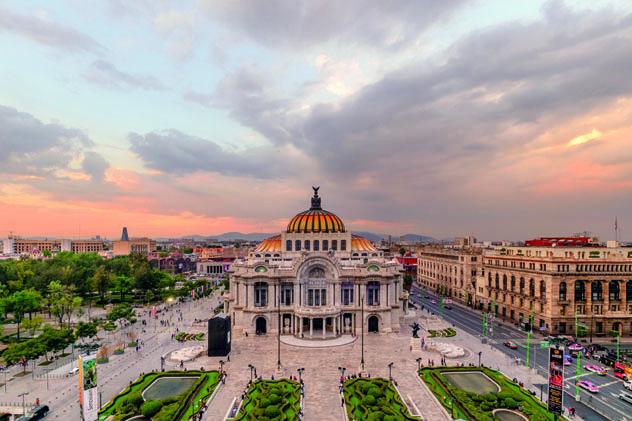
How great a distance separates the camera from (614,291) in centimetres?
7612

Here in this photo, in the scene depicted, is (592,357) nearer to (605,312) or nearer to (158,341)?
(605,312)

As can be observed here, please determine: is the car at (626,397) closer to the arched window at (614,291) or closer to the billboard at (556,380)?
the billboard at (556,380)

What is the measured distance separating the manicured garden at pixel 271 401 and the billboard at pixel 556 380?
2451 centimetres

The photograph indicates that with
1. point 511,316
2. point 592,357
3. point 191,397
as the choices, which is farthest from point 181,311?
point 592,357

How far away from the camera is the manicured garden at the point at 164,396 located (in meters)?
40.9

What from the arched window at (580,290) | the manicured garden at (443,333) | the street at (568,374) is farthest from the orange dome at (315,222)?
the arched window at (580,290)

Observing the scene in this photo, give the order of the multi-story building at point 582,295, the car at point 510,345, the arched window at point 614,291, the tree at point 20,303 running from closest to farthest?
1. the car at point 510,345
2. the tree at point 20,303
3. the multi-story building at point 582,295
4. the arched window at point 614,291

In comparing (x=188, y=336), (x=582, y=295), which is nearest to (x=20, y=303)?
(x=188, y=336)

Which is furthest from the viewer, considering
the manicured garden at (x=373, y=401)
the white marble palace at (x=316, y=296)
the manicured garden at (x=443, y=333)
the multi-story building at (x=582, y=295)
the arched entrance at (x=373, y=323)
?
the arched entrance at (x=373, y=323)

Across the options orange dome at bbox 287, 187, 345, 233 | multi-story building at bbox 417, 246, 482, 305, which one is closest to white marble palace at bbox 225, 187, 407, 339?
orange dome at bbox 287, 187, 345, 233

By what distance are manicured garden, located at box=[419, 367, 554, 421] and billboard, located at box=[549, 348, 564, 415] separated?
4205 millimetres

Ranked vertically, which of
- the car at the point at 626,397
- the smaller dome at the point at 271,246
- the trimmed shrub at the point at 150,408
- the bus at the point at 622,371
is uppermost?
the smaller dome at the point at 271,246

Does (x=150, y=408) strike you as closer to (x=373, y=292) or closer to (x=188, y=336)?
(x=188, y=336)

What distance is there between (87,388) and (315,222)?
61.0 metres
